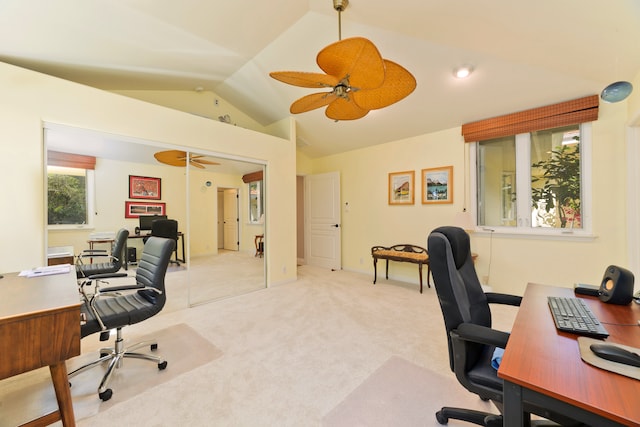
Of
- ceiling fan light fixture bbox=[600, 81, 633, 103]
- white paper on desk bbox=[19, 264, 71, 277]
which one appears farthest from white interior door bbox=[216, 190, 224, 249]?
ceiling fan light fixture bbox=[600, 81, 633, 103]

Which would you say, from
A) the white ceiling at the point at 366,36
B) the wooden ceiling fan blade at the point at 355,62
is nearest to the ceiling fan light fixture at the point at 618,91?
the white ceiling at the point at 366,36

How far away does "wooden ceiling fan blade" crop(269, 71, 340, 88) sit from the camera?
181 cm

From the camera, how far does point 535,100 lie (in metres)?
3.12

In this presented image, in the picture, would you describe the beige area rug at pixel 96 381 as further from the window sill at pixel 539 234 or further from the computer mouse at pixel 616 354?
the window sill at pixel 539 234

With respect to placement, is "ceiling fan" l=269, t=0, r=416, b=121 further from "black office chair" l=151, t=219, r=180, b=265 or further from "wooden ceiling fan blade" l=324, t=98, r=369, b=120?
"black office chair" l=151, t=219, r=180, b=265

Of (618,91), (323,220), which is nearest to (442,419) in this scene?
(618,91)

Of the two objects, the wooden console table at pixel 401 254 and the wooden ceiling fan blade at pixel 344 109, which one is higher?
the wooden ceiling fan blade at pixel 344 109

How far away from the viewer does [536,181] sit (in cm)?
338

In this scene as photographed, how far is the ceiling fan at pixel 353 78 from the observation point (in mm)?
1514

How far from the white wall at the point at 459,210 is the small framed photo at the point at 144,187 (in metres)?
3.45

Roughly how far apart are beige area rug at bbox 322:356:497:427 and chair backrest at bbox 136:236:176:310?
5.07 ft

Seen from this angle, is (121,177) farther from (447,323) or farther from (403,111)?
(403,111)

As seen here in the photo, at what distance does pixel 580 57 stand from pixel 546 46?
0.38 m

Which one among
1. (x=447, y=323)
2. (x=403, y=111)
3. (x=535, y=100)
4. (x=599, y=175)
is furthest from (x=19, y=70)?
(x=599, y=175)
